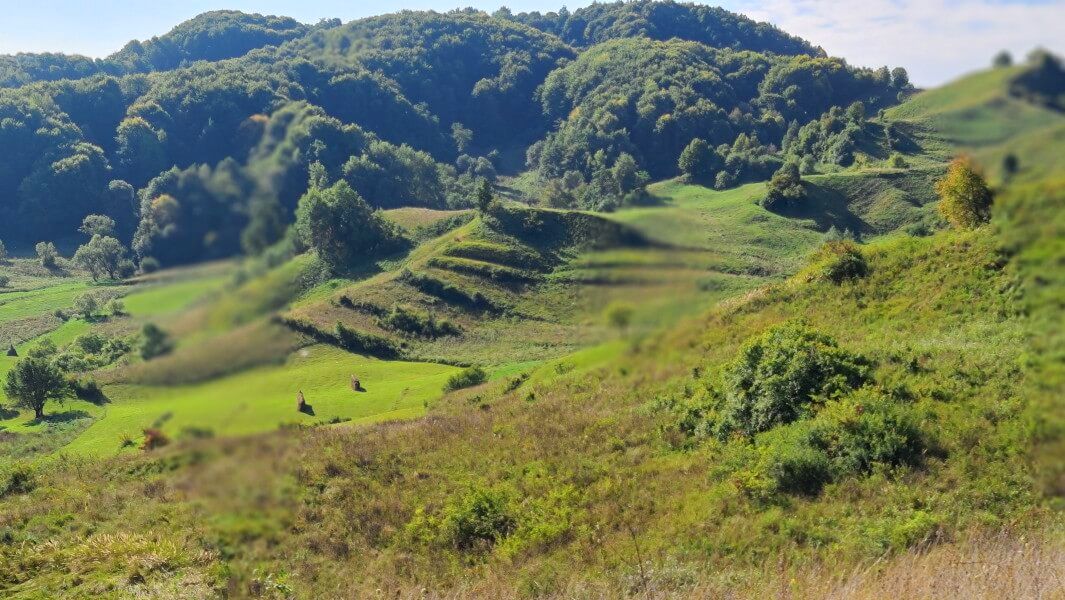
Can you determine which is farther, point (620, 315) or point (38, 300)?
point (38, 300)

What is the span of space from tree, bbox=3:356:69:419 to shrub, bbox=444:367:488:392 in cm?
2472

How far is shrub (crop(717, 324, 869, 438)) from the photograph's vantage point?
13.7 metres

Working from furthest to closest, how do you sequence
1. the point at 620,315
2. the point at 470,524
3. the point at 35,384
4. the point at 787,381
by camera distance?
the point at 35,384 → the point at 787,381 → the point at 470,524 → the point at 620,315

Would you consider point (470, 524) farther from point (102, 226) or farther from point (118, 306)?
point (102, 226)

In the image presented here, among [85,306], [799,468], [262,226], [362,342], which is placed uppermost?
[262,226]

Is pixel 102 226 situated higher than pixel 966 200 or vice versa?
pixel 102 226

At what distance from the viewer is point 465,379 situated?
32.1 meters

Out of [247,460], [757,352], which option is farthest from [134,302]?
[757,352]

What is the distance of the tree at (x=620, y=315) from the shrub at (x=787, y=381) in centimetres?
1065

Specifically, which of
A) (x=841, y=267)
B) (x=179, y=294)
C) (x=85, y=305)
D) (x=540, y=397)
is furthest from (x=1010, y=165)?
(x=85, y=305)

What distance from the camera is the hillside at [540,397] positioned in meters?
3.42

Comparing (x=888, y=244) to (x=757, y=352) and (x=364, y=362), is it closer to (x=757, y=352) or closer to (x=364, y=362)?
(x=757, y=352)

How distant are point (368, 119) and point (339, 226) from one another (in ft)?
201

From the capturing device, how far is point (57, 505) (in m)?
14.9
